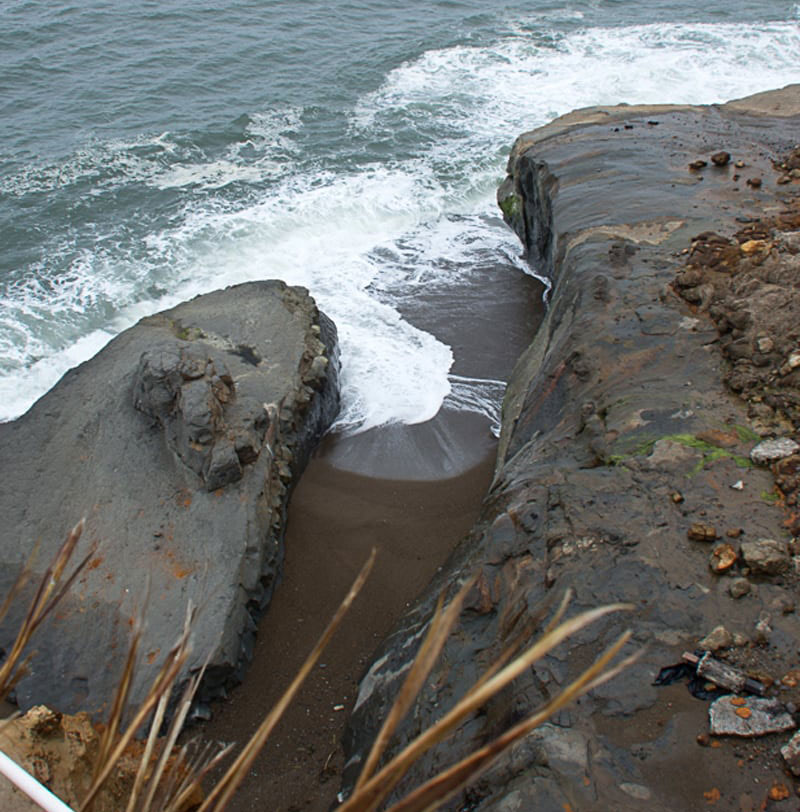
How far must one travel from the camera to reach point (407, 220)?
1151cm

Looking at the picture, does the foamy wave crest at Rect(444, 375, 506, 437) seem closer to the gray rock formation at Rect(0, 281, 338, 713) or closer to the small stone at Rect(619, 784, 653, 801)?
the gray rock formation at Rect(0, 281, 338, 713)

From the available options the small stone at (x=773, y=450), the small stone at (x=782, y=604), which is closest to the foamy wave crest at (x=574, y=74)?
the small stone at (x=773, y=450)

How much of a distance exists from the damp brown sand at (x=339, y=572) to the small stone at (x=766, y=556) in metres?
2.52

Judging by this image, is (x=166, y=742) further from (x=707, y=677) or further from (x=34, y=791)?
(x=707, y=677)

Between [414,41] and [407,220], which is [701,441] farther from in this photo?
[414,41]

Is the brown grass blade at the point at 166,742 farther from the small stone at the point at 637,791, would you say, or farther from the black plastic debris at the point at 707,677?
the black plastic debris at the point at 707,677

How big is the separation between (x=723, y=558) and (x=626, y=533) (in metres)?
0.50

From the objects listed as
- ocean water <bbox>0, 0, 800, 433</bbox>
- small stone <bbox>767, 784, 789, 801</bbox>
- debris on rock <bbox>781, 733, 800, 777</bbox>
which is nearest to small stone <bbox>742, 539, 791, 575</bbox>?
debris on rock <bbox>781, 733, 800, 777</bbox>

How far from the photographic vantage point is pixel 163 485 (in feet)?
19.1

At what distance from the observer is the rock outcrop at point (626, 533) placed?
9.95 ft

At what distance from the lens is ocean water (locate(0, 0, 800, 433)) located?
9312 mm

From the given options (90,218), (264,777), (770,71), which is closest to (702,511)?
(264,777)

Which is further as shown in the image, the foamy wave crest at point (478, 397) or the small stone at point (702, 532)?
the foamy wave crest at point (478, 397)

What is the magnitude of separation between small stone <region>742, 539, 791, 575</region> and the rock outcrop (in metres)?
0.01
